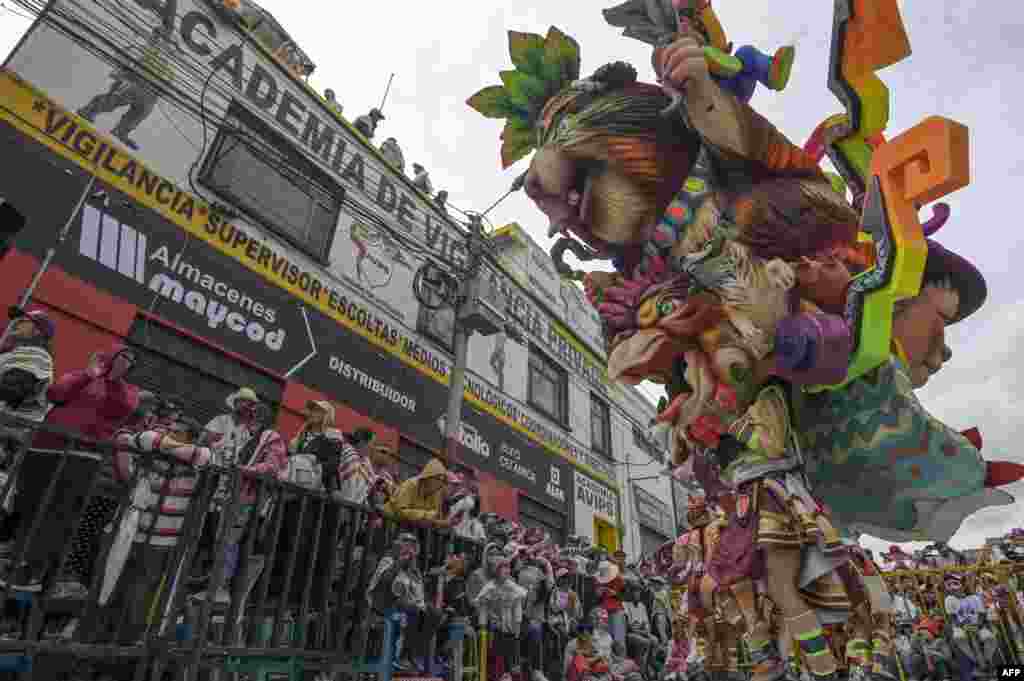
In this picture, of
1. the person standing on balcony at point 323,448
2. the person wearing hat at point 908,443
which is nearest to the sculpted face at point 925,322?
the person wearing hat at point 908,443

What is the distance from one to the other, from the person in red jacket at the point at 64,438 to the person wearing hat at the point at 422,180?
8.18 metres

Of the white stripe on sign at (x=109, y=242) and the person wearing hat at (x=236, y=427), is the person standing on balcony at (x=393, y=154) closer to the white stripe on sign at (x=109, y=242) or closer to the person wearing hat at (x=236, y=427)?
the white stripe on sign at (x=109, y=242)

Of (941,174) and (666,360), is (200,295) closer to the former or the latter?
(666,360)

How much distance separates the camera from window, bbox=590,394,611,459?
15.9 meters

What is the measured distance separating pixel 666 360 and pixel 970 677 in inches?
364

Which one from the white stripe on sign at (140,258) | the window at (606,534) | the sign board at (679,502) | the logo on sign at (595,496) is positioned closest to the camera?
the white stripe on sign at (140,258)

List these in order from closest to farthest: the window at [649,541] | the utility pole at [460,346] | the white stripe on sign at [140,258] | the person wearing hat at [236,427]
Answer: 1. the person wearing hat at [236,427]
2. the white stripe on sign at [140,258]
3. the utility pole at [460,346]
4. the window at [649,541]

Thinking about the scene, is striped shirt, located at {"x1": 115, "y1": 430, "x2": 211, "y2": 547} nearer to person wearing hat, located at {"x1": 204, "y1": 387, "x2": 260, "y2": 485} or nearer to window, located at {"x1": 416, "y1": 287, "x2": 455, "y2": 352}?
person wearing hat, located at {"x1": 204, "y1": 387, "x2": 260, "y2": 485}

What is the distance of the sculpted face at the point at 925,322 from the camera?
3.38m

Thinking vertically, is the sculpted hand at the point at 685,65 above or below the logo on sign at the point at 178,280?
below

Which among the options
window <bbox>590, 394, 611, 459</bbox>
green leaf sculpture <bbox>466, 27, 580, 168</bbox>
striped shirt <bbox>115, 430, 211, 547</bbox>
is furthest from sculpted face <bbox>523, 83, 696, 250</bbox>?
window <bbox>590, 394, 611, 459</bbox>

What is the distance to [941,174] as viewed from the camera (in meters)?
2.23

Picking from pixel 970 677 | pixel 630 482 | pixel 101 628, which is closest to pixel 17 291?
pixel 101 628

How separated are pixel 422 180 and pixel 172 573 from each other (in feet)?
31.2
